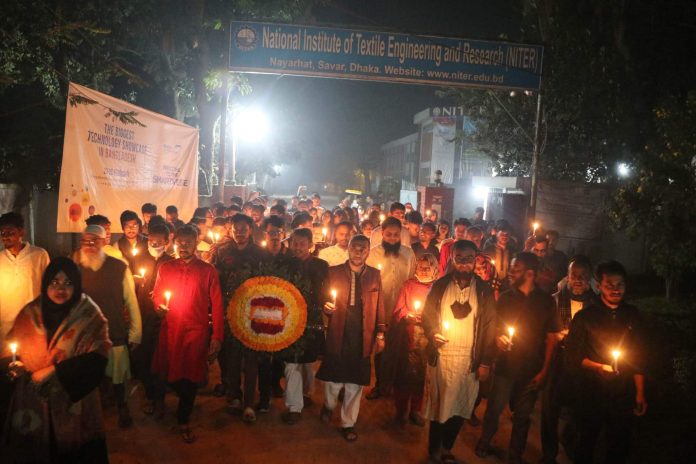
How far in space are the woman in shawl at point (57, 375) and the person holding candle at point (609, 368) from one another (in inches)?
145

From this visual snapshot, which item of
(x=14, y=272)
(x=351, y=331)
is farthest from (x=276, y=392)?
(x=14, y=272)

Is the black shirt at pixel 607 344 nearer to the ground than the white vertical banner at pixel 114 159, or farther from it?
nearer to the ground

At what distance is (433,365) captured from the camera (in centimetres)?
516

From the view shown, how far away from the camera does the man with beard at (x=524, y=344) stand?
→ 16.6ft

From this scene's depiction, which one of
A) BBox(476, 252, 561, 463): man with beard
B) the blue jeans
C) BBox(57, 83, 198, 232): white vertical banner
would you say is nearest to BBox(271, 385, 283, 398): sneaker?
the blue jeans

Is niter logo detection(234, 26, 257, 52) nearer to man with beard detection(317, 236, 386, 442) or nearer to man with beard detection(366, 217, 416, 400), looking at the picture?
man with beard detection(366, 217, 416, 400)

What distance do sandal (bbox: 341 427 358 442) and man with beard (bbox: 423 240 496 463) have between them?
0.90 m

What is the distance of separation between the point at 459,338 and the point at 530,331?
2.12 feet

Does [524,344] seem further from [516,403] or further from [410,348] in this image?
[410,348]

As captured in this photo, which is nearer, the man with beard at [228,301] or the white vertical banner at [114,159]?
the man with beard at [228,301]

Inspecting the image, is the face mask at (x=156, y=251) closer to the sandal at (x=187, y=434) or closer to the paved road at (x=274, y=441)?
the paved road at (x=274, y=441)

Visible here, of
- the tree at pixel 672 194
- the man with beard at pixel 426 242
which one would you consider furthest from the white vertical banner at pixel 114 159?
the tree at pixel 672 194

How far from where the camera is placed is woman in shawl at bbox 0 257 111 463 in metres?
3.55

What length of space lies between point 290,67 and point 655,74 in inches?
382
